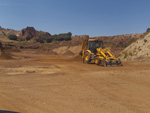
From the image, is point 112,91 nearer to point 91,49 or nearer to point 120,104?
point 120,104

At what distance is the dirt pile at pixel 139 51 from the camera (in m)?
21.5

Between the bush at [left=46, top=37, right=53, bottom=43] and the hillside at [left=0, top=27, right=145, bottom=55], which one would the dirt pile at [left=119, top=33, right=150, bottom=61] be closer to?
the hillside at [left=0, top=27, right=145, bottom=55]

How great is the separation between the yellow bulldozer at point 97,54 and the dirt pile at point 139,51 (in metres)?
6.62

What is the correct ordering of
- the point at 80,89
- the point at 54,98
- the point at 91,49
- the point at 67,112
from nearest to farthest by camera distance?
the point at 67,112 < the point at 54,98 < the point at 80,89 < the point at 91,49

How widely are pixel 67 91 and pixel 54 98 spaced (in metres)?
1.03

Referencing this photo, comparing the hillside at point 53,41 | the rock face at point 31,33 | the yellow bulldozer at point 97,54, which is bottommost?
the yellow bulldozer at point 97,54

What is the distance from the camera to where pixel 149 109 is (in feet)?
16.4

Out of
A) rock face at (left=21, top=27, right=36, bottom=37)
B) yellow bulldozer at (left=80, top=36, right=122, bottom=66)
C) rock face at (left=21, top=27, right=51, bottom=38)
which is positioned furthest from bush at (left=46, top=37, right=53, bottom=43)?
yellow bulldozer at (left=80, top=36, right=122, bottom=66)

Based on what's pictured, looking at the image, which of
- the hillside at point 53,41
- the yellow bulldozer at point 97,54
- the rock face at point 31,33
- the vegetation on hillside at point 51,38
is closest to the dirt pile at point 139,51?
the yellow bulldozer at point 97,54

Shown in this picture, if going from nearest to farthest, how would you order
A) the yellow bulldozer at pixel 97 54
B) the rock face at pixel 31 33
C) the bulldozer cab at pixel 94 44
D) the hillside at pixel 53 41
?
1. the yellow bulldozer at pixel 97 54
2. the bulldozer cab at pixel 94 44
3. the hillside at pixel 53 41
4. the rock face at pixel 31 33

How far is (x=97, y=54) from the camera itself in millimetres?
17172

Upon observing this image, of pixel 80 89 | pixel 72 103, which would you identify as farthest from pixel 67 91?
pixel 72 103

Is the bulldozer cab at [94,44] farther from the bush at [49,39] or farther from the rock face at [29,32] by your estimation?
the rock face at [29,32]

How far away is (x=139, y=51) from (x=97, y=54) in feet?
27.0
